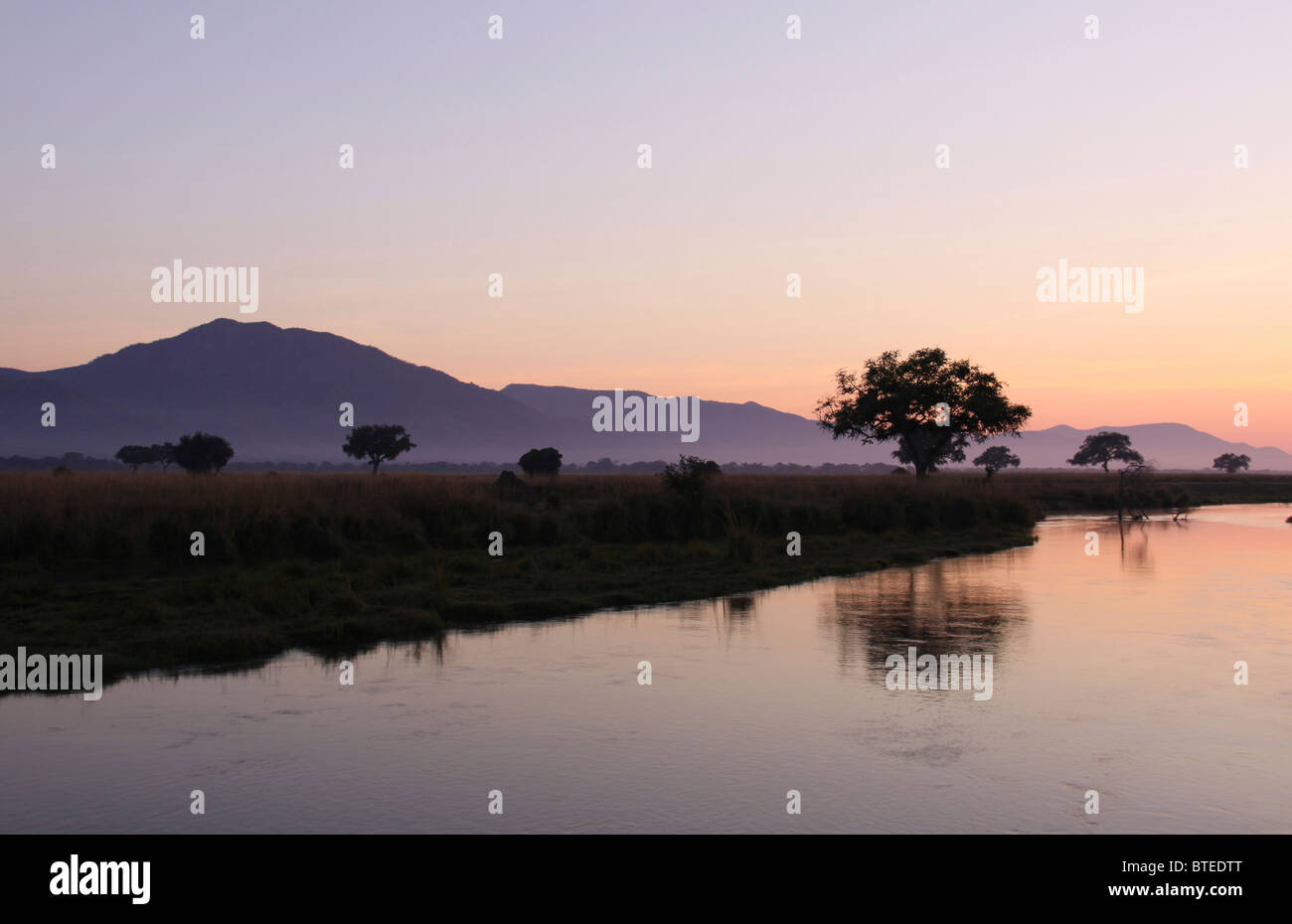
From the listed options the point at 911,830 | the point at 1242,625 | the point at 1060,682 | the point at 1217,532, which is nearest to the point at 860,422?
the point at 1217,532

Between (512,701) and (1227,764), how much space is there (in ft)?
22.3

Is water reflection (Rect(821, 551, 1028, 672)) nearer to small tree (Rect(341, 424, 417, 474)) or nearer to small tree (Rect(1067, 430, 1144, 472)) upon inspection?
small tree (Rect(341, 424, 417, 474))

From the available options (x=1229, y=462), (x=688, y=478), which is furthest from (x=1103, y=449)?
(x=688, y=478)

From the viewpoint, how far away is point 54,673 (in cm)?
1275

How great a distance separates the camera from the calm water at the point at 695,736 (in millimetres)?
8039

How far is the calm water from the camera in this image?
8039mm

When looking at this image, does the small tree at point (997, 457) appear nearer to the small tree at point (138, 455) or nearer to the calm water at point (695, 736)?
the small tree at point (138, 455)

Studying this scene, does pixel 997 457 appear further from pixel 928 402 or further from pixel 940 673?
pixel 940 673

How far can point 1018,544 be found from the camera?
112 ft

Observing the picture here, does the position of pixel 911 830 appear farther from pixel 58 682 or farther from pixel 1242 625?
pixel 1242 625

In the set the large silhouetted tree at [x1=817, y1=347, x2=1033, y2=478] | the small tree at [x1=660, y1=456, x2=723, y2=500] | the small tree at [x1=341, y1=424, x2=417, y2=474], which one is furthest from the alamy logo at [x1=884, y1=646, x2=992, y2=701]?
the small tree at [x1=341, y1=424, x2=417, y2=474]
